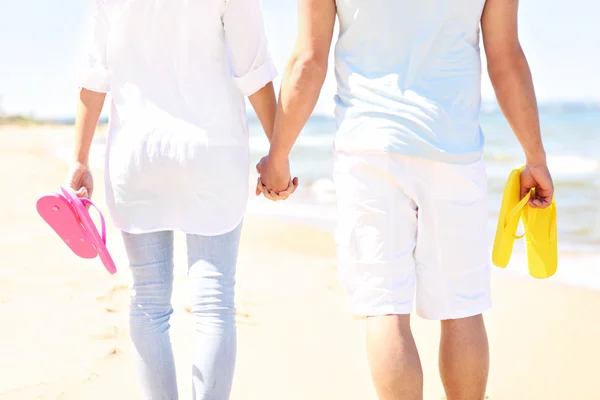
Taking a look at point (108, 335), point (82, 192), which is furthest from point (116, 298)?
point (82, 192)

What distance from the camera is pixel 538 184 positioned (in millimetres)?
2318

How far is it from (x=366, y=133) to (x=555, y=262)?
89 cm

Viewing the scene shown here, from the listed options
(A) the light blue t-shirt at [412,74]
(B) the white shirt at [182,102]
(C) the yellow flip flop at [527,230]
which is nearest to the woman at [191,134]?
(B) the white shirt at [182,102]

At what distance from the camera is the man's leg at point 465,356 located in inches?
84.0

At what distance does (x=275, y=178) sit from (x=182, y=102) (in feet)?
1.22

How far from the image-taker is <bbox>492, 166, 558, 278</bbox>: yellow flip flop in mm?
2350

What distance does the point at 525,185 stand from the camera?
7.70 ft

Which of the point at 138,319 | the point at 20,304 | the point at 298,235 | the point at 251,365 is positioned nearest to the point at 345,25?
the point at 138,319

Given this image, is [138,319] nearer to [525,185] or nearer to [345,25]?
[345,25]

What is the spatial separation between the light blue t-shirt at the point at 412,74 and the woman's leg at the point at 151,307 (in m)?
0.63

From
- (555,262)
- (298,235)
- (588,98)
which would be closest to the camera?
(555,262)

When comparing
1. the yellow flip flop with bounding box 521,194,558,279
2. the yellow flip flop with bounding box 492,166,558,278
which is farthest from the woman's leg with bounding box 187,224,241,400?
the yellow flip flop with bounding box 521,194,558,279

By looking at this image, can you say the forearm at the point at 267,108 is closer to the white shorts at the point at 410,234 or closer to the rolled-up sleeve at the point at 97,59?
the white shorts at the point at 410,234

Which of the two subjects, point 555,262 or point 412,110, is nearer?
point 412,110
